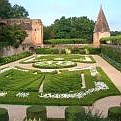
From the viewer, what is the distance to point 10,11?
93.4m

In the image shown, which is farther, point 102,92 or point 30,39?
point 30,39

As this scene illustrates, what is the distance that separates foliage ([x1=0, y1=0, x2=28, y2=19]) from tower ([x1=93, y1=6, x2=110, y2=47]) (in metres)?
23.5

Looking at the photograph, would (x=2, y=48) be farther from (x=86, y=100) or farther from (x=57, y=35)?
(x=57, y=35)

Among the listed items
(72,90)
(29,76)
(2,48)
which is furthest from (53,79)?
(2,48)

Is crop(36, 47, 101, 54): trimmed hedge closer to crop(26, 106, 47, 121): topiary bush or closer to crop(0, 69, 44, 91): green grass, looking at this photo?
crop(0, 69, 44, 91): green grass

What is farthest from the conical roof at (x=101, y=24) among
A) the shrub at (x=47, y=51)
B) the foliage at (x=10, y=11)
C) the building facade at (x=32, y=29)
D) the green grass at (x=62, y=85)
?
the green grass at (x=62, y=85)

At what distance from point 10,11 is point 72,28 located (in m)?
18.3

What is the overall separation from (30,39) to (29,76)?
48449 mm

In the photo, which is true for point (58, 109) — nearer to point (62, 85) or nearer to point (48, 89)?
point (48, 89)

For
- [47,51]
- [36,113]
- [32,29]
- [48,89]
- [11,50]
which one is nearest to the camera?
[36,113]

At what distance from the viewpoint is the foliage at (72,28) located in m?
90.8

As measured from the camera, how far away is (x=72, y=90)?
61.4ft

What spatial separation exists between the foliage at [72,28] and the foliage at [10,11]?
11907 mm

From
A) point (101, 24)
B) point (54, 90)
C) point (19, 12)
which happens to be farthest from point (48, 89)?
point (19, 12)
